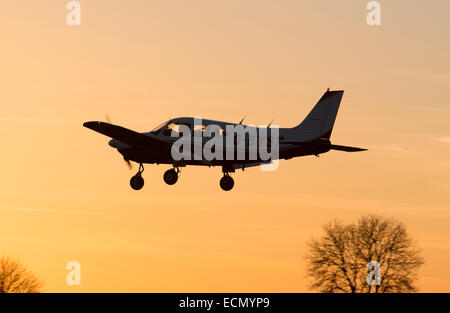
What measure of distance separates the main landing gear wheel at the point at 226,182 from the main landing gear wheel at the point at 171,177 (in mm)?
2189

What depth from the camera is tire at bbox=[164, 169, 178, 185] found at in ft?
157

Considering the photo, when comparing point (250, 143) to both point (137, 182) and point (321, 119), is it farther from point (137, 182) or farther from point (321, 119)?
point (137, 182)

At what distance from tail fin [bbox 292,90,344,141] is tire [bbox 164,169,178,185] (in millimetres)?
6075

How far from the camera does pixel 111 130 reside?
4694cm

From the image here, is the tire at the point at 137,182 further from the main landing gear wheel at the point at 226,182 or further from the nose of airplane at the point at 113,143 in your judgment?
the main landing gear wheel at the point at 226,182

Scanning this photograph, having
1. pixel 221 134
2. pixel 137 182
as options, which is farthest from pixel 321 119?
pixel 137 182

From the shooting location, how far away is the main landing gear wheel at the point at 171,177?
157 feet
